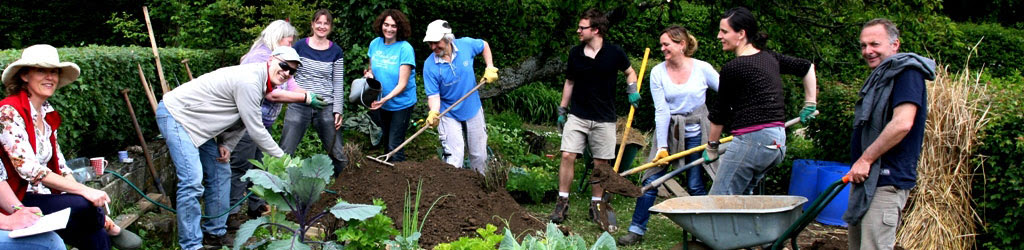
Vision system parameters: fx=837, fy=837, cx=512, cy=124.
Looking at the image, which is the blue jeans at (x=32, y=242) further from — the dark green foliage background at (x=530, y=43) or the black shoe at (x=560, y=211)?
the black shoe at (x=560, y=211)

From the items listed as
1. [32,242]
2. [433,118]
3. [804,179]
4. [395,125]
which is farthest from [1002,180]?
[32,242]

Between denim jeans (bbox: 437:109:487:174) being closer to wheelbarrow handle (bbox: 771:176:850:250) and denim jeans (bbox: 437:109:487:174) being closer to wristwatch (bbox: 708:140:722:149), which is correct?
wristwatch (bbox: 708:140:722:149)

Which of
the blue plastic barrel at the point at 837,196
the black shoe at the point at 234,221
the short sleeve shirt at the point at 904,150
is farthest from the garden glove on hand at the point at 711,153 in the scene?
the black shoe at the point at 234,221

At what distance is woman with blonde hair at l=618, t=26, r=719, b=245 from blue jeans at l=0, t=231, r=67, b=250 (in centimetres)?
335

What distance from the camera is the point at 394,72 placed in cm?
640

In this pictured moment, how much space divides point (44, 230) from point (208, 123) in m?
1.61

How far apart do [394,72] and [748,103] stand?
9.41 feet

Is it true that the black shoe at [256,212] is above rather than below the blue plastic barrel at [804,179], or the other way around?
below

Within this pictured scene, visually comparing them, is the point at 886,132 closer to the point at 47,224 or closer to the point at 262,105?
the point at 47,224

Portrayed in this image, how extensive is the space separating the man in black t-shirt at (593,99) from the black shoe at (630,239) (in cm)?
27

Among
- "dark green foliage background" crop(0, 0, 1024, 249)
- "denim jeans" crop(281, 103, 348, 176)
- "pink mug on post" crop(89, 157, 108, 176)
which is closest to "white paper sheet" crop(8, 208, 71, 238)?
"dark green foliage background" crop(0, 0, 1024, 249)

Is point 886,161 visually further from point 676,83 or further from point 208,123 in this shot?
point 208,123

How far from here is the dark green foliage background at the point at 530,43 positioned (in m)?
5.16

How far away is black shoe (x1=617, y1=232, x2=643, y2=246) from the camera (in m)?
5.47
